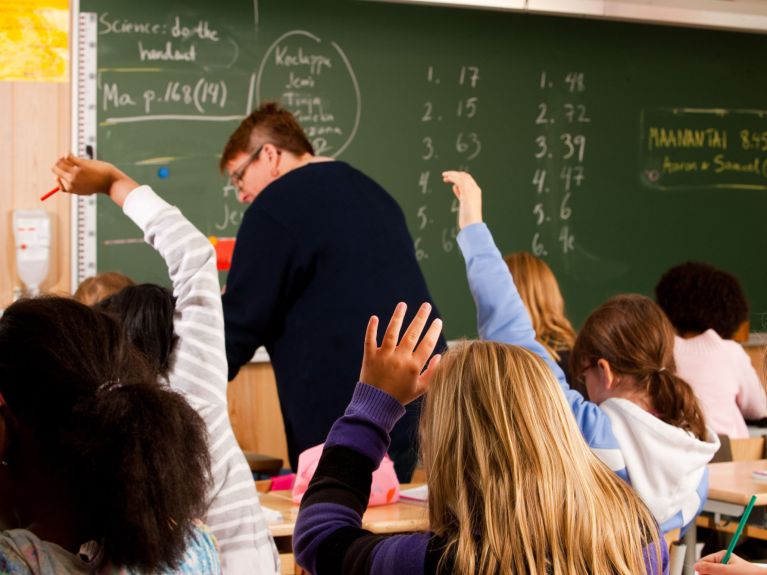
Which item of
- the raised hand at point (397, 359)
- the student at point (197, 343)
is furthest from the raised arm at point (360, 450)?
the student at point (197, 343)

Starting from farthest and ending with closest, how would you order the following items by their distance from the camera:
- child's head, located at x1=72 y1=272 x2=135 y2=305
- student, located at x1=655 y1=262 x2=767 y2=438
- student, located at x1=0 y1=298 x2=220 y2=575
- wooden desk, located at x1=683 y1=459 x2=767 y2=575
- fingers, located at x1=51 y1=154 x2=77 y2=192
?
student, located at x1=655 y1=262 x2=767 y2=438 < child's head, located at x1=72 y1=272 x2=135 y2=305 < wooden desk, located at x1=683 y1=459 x2=767 y2=575 < fingers, located at x1=51 y1=154 x2=77 y2=192 < student, located at x1=0 y1=298 x2=220 y2=575

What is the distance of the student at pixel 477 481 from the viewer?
143 centimetres

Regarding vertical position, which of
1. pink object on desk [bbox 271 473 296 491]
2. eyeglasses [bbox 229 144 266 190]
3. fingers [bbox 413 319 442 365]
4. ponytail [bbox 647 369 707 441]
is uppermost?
eyeglasses [bbox 229 144 266 190]

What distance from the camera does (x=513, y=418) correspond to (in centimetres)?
148

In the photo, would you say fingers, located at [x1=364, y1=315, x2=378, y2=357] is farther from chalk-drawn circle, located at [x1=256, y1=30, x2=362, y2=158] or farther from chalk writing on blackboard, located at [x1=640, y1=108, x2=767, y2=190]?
chalk writing on blackboard, located at [x1=640, y1=108, x2=767, y2=190]

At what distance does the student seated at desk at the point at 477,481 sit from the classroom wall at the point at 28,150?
131 inches

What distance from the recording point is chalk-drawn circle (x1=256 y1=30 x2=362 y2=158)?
16.1 ft

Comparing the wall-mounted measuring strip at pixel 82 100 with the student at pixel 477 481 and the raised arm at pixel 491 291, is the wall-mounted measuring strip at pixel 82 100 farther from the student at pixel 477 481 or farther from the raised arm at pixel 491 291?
the student at pixel 477 481

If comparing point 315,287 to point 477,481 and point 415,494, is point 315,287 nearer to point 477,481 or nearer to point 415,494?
point 415,494

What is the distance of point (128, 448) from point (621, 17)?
488 centimetres

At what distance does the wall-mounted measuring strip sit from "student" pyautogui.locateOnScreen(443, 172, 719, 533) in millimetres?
2454

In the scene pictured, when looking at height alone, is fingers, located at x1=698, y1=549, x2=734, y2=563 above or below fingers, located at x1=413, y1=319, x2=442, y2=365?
below

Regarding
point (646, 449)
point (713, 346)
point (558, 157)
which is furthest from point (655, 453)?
point (558, 157)

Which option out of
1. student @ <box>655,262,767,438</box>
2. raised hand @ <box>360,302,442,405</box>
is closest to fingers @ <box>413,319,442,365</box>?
raised hand @ <box>360,302,442,405</box>
